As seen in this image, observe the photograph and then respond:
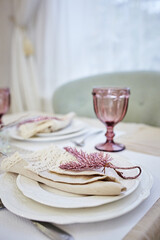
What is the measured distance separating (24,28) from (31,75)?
523 millimetres

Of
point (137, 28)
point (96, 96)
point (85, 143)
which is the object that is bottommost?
point (85, 143)

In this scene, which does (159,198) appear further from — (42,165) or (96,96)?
(96,96)

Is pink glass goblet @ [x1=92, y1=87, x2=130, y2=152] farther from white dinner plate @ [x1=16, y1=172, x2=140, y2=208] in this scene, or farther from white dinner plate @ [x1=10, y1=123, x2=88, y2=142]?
white dinner plate @ [x1=16, y1=172, x2=140, y2=208]

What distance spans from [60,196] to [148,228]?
150 millimetres

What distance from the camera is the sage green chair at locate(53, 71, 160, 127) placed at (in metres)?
1.45

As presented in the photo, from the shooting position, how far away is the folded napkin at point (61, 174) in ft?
1.33

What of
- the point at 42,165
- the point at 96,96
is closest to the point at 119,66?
the point at 96,96

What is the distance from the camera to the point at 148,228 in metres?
0.36

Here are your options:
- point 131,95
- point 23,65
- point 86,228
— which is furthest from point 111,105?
point 23,65

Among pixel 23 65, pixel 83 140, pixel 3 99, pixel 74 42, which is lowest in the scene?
pixel 83 140

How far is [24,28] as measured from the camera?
2.64 meters

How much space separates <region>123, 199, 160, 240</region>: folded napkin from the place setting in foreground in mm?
27

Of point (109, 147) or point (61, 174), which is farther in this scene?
point (109, 147)

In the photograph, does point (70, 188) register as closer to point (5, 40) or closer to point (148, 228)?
point (148, 228)
